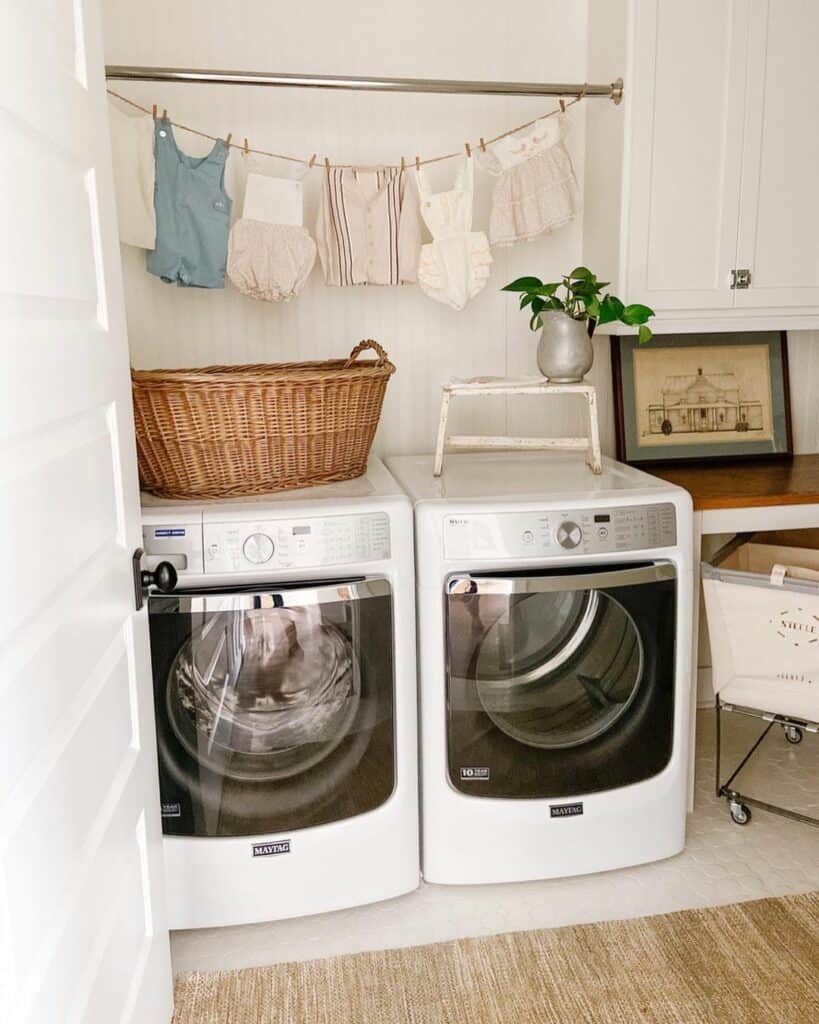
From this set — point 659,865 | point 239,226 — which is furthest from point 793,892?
point 239,226

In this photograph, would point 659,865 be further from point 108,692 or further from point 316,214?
point 316,214

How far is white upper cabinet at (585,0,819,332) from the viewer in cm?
225

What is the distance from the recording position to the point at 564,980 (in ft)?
5.83

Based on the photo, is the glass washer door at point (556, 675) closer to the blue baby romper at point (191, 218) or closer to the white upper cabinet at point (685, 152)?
the white upper cabinet at point (685, 152)

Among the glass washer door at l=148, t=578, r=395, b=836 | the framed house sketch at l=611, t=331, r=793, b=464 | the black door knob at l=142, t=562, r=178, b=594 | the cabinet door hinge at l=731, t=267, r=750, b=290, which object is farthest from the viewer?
the framed house sketch at l=611, t=331, r=793, b=464

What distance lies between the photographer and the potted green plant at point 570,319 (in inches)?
83.9

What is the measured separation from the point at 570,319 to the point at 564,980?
1.41m

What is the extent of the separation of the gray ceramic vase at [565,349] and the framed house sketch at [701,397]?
1.58 feet

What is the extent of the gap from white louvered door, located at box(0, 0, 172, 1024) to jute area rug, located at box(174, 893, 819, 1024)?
37cm

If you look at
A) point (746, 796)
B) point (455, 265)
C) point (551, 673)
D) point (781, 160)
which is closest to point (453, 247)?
point (455, 265)

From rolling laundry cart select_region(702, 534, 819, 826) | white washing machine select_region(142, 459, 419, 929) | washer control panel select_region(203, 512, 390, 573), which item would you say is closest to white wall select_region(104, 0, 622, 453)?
white washing machine select_region(142, 459, 419, 929)

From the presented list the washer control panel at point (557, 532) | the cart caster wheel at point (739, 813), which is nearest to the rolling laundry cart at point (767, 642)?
the cart caster wheel at point (739, 813)

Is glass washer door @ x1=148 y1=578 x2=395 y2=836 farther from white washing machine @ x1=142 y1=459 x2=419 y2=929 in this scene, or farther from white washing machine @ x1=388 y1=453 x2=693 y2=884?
white washing machine @ x1=388 y1=453 x2=693 y2=884

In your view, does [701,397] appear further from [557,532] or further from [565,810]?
[565,810]
